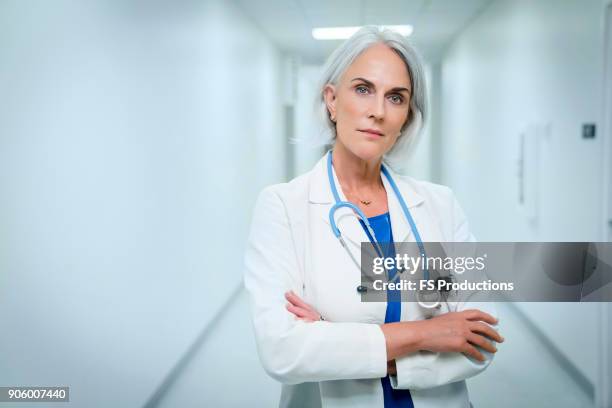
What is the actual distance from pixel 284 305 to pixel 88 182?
101 centimetres

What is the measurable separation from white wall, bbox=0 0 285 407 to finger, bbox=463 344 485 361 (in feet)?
3.39

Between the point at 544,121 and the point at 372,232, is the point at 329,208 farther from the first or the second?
the point at 544,121

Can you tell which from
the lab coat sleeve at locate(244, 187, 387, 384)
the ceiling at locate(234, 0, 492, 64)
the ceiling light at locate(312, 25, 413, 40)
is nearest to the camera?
the lab coat sleeve at locate(244, 187, 387, 384)

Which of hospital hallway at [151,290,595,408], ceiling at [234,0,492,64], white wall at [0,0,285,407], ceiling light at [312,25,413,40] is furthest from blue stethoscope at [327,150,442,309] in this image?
ceiling light at [312,25,413,40]

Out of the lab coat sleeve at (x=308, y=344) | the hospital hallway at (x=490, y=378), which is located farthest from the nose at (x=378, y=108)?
the hospital hallway at (x=490, y=378)

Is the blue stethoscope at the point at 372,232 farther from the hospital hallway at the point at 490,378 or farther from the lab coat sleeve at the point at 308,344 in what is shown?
the hospital hallway at the point at 490,378

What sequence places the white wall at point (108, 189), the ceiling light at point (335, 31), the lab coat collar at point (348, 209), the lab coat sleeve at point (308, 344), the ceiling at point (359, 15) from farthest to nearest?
the ceiling light at point (335, 31) < the ceiling at point (359, 15) < the white wall at point (108, 189) < the lab coat collar at point (348, 209) < the lab coat sleeve at point (308, 344)

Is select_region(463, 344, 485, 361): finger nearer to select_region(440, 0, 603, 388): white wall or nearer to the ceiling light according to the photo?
select_region(440, 0, 603, 388): white wall

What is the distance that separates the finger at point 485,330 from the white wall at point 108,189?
1.04 metres

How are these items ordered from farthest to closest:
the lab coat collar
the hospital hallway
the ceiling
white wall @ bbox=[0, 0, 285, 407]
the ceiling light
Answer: the ceiling light
the ceiling
the hospital hallway
white wall @ bbox=[0, 0, 285, 407]
the lab coat collar

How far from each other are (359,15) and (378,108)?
137 inches

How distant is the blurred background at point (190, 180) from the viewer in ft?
4.34

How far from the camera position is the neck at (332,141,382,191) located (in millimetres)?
960

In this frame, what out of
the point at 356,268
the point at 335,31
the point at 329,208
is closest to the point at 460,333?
the point at 356,268
